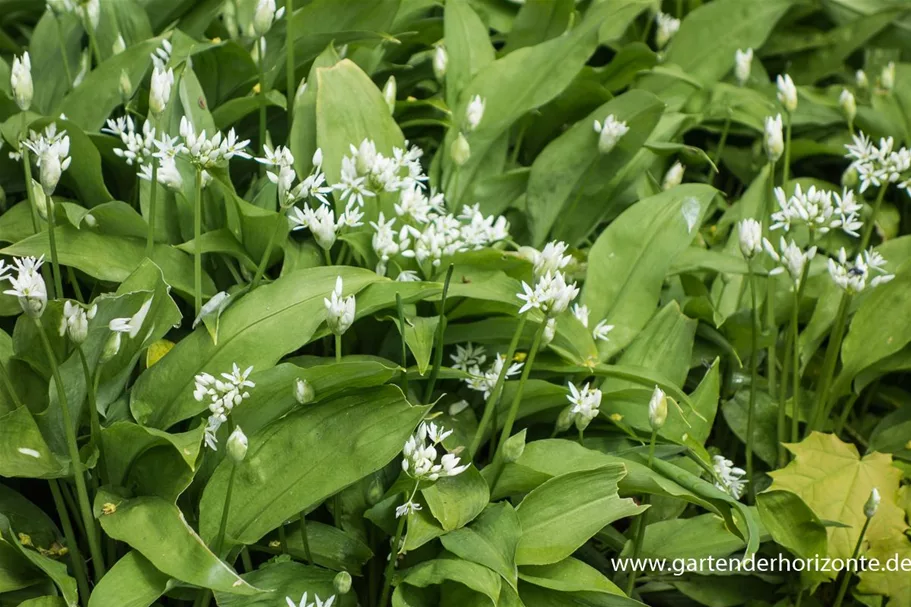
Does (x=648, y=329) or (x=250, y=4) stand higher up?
(x=250, y=4)

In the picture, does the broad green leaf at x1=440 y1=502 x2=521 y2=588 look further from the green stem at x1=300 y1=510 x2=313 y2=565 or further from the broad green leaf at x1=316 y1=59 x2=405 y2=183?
the broad green leaf at x1=316 y1=59 x2=405 y2=183

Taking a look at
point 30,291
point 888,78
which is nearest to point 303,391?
point 30,291

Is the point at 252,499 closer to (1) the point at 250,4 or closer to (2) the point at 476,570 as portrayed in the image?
(2) the point at 476,570

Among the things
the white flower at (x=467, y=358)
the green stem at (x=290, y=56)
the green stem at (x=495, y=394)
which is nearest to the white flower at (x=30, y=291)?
the green stem at (x=495, y=394)

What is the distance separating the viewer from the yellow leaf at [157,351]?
222 cm

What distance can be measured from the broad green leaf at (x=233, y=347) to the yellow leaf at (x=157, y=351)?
0.57 ft

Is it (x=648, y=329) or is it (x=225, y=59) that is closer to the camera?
(x=648, y=329)

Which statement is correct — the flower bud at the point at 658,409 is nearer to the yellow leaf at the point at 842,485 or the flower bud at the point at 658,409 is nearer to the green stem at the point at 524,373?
the green stem at the point at 524,373

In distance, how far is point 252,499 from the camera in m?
1.93

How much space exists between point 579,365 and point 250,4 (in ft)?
5.12

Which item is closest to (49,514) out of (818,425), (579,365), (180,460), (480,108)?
(180,460)

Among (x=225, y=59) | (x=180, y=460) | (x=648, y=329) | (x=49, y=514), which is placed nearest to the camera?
(x=180, y=460)

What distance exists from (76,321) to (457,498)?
852 millimetres

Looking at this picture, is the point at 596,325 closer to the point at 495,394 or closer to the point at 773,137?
the point at 495,394
